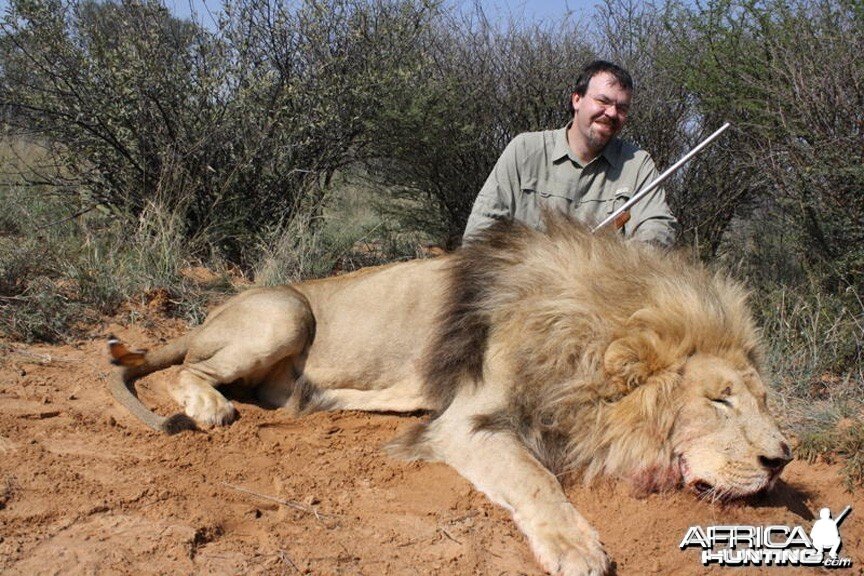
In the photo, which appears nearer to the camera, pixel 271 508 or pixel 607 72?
pixel 271 508

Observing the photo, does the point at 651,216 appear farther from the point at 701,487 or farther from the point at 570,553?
the point at 570,553

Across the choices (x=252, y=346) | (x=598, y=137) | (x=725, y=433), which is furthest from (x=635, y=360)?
(x=598, y=137)

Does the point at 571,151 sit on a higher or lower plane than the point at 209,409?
higher

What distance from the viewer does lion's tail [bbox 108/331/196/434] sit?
3.52m

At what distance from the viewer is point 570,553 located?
99.9 inches

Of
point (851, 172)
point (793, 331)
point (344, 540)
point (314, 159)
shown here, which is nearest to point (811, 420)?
point (793, 331)

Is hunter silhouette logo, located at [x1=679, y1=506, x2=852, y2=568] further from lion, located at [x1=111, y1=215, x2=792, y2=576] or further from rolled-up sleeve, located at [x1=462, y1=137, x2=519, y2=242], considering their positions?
rolled-up sleeve, located at [x1=462, y1=137, x2=519, y2=242]

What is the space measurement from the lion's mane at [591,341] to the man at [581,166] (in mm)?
1238

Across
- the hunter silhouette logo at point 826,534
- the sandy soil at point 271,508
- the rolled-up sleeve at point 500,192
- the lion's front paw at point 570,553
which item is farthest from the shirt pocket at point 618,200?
the lion's front paw at point 570,553

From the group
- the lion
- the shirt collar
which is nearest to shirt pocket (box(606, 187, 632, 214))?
the shirt collar

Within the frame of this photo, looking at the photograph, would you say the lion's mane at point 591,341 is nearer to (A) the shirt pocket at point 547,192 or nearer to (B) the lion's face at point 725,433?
(B) the lion's face at point 725,433

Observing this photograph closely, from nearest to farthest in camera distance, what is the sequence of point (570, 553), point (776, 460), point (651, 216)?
1. point (570, 553)
2. point (776, 460)
3. point (651, 216)

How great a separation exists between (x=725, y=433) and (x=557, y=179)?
2273 millimetres

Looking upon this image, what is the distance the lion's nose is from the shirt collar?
2327 millimetres
